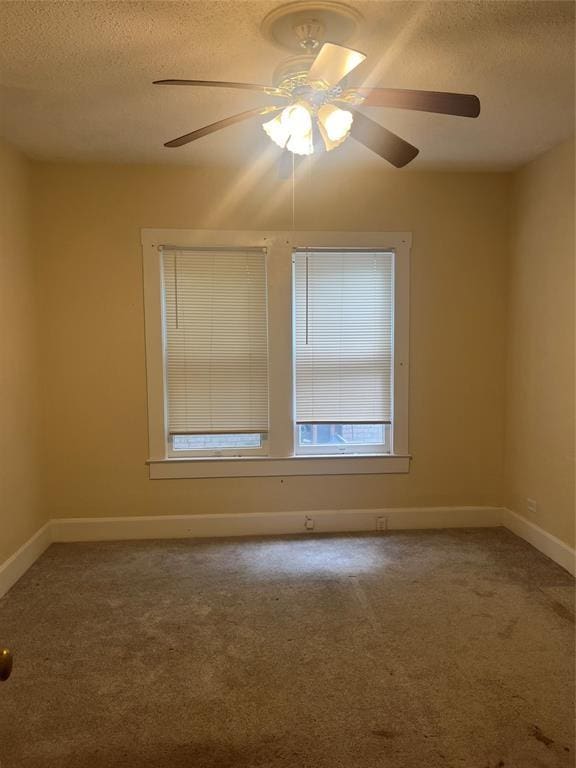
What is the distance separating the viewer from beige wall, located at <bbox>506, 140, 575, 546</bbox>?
309 centimetres

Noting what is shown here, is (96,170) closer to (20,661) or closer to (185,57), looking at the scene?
(185,57)

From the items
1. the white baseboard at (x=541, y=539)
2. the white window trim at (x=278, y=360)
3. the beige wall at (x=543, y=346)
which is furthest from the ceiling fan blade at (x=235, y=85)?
the white baseboard at (x=541, y=539)

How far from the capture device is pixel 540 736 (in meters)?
1.81

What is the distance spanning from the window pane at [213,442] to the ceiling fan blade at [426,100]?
2.46m

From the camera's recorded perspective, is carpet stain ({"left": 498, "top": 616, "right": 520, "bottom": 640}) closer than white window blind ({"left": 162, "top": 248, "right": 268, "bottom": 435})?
Yes

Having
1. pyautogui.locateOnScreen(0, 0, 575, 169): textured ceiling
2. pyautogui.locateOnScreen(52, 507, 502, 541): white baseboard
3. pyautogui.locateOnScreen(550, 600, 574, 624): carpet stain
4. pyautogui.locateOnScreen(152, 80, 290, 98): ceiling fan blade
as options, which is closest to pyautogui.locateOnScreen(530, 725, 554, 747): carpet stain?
pyautogui.locateOnScreen(550, 600, 574, 624): carpet stain

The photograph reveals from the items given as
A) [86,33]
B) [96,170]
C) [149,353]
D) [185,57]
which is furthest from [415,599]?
[96,170]

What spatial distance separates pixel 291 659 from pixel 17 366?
7.76 ft

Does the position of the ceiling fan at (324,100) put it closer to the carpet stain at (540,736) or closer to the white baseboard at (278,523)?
the carpet stain at (540,736)

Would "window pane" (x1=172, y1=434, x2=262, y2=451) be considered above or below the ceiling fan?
below

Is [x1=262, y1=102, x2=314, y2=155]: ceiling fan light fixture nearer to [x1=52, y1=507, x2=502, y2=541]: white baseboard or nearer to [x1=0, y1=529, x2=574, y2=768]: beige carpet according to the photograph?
[x1=0, y1=529, x2=574, y2=768]: beige carpet

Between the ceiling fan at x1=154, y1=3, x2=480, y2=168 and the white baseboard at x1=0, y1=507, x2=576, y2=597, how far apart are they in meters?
2.56

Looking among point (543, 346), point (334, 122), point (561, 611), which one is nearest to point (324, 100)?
point (334, 122)

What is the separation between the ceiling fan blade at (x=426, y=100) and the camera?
1637 mm
